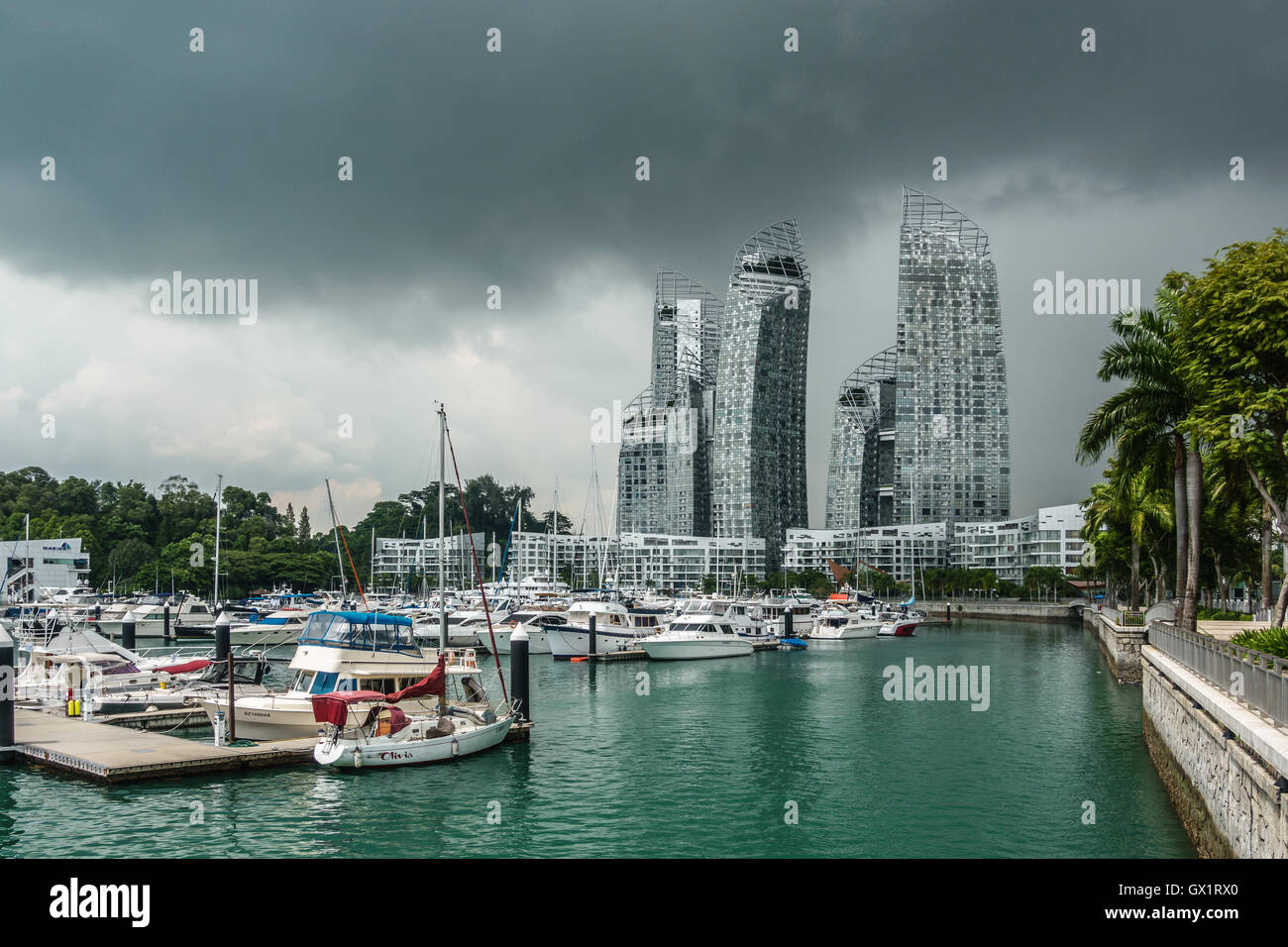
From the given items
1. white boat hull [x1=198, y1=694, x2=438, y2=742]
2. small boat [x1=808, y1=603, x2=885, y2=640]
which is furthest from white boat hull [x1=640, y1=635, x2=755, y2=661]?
white boat hull [x1=198, y1=694, x2=438, y2=742]

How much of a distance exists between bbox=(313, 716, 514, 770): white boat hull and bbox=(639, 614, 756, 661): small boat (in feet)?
130

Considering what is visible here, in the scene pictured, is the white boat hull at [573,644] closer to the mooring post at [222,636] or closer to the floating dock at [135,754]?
the mooring post at [222,636]

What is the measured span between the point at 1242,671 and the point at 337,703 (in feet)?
79.4

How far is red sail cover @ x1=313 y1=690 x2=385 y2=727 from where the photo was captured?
30719 millimetres

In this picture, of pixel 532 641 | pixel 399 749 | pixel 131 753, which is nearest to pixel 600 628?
pixel 532 641

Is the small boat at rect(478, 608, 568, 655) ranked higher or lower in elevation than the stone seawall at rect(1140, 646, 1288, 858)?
lower

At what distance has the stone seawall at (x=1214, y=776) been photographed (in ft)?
46.1

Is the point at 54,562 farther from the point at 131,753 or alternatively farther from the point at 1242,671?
the point at 1242,671

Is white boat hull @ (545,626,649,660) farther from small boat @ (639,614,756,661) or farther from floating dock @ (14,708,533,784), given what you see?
floating dock @ (14,708,533,784)

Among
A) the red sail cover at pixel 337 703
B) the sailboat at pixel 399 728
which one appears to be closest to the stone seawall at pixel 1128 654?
the sailboat at pixel 399 728

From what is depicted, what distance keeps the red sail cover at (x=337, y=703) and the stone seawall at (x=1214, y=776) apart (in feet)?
72.8
